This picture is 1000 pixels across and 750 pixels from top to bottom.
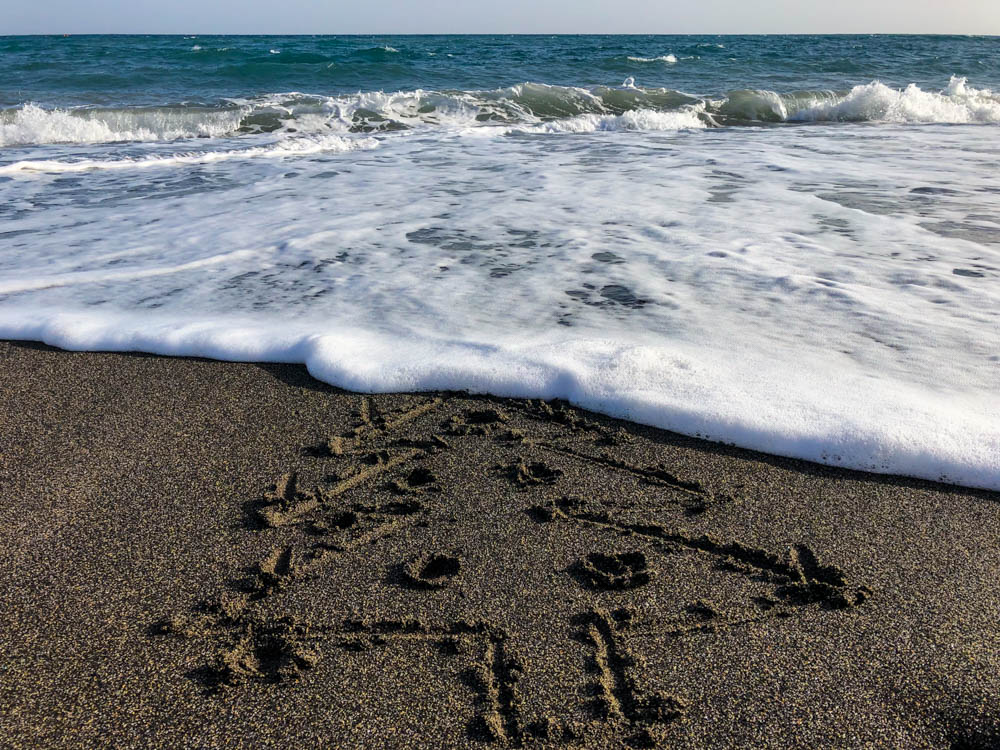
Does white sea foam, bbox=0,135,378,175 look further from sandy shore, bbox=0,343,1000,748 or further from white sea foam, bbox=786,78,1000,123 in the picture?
white sea foam, bbox=786,78,1000,123

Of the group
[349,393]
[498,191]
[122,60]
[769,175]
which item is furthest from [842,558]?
[122,60]

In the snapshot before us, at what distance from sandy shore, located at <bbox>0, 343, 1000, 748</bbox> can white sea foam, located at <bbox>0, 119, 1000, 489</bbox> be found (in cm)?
22

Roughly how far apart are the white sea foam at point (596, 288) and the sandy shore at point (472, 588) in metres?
0.22

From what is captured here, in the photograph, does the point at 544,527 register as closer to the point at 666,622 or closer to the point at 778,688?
the point at 666,622

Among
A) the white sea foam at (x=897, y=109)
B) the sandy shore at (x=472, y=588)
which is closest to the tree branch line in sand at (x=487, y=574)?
the sandy shore at (x=472, y=588)

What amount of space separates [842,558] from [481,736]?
100cm

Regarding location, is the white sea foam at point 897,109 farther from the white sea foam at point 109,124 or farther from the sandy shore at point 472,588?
the sandy shore at point 472,588

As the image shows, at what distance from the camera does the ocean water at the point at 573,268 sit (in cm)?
240

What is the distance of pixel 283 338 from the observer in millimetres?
2873

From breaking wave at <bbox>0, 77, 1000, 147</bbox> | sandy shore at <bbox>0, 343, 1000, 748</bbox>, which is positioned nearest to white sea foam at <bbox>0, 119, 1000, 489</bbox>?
sandy shore at <bbox>0, 343, 1000, 748</bbox>

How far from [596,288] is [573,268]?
319mm

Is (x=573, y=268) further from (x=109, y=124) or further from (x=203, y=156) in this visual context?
(x=109, y=124)

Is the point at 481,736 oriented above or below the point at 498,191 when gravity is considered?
below

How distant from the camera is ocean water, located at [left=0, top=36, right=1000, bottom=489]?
94.3 inches
